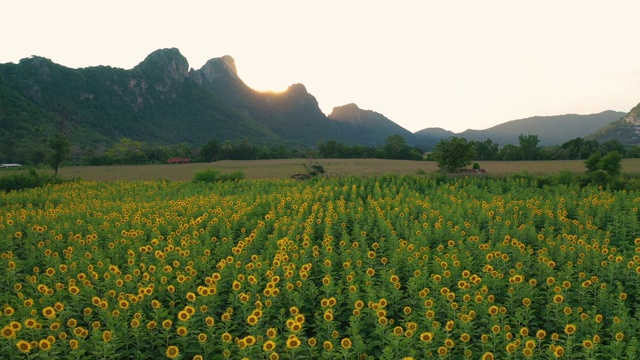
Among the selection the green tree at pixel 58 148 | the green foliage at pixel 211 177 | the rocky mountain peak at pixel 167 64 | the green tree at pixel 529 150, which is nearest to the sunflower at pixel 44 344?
the green foliage at pixel 211 177

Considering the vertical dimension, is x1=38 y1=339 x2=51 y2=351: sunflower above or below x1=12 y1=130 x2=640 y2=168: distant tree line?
below

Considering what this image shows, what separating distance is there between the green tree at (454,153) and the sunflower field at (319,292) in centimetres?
3232

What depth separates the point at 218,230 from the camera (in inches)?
531

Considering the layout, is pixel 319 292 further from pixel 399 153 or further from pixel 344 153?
pixel 344 153

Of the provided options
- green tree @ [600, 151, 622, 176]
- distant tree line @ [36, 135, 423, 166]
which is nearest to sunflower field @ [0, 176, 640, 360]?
green tree @ [600, 151, 622, 176]

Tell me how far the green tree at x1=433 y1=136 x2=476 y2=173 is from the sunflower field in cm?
3232

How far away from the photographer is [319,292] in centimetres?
822

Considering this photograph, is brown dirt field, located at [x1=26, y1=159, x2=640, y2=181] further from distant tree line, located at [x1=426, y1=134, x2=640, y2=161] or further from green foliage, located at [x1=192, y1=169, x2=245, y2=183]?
distant tree line, located at [x1=426, y1=134, x2=640, y2=161]

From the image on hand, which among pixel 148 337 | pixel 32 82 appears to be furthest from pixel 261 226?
pixel 32 82

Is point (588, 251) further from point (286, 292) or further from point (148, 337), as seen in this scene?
point (148, 337)

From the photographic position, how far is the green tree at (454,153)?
47031 millimetres

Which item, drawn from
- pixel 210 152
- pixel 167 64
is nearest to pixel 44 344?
pixel 210 152

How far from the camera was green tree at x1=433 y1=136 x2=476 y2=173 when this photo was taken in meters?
47.0

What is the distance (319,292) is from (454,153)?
42314 mm
